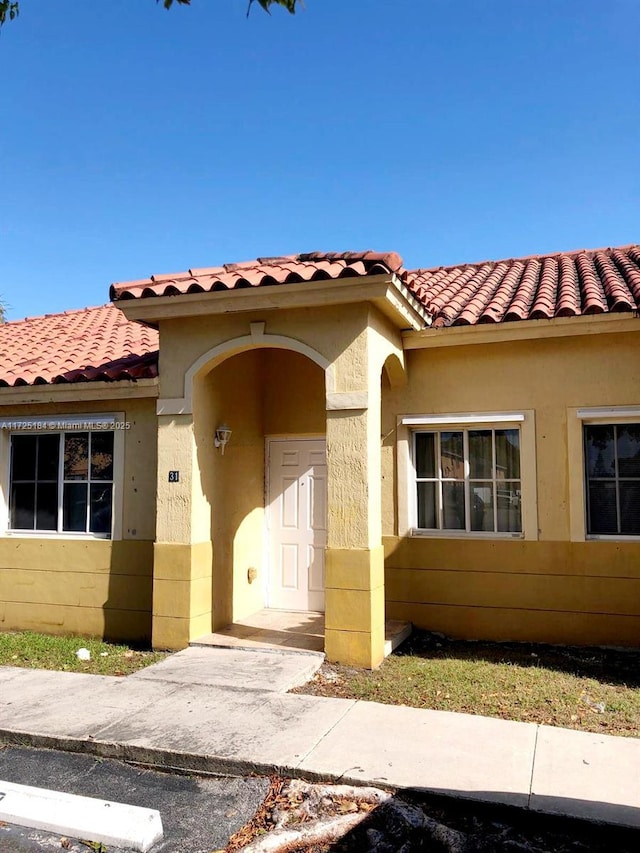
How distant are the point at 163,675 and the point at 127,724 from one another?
4.09ft

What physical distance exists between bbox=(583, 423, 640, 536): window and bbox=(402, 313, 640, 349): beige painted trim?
3.61 ft

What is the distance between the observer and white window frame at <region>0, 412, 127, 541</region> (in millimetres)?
8734

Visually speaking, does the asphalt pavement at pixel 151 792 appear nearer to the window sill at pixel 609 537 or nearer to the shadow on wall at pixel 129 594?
the shadow on wall at pixel 129 594

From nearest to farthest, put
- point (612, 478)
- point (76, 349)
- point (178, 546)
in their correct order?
point (178, 546), point (612, 478), point (76, 349)

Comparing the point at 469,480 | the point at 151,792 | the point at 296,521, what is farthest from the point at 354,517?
the point at 151,792

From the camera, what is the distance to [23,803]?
166 inches

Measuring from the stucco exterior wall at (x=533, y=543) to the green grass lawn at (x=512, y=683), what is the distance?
0.40 m

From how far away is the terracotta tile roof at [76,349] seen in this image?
8852 mm

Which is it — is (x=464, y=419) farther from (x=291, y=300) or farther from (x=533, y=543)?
(x=291, y=300)

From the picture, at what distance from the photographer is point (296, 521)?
938 cm

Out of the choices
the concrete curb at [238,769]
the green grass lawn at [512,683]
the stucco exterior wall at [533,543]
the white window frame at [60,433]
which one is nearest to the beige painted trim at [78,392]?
the white window frame at [60,433]

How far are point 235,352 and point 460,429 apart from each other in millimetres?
2881

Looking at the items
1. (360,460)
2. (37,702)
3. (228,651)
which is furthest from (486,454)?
(37,702)

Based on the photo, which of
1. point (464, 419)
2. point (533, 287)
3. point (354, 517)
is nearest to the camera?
point (354, 517)
